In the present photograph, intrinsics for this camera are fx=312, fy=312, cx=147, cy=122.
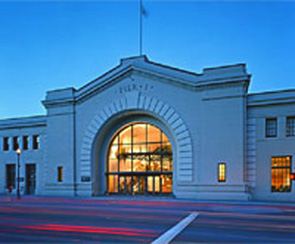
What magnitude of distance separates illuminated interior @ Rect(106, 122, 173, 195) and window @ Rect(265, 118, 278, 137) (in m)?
9.04

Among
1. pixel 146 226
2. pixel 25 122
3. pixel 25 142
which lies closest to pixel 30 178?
pixel 25 142

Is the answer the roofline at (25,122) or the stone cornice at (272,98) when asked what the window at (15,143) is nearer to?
the roofline at (25,122)

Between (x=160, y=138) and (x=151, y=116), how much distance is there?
2.35m

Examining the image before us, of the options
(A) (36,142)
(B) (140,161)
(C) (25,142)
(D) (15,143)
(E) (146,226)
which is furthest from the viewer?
(D) (15,143)

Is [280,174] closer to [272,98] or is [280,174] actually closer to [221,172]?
[221,172]

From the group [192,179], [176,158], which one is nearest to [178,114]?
[176,158]

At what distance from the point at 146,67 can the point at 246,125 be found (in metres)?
10.7

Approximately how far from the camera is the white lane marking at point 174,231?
11406 mm

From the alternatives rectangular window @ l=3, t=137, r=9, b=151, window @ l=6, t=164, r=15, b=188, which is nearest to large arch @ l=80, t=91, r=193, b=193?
window @ l=6, t=164, r=15, b=188

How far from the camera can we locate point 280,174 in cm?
2533

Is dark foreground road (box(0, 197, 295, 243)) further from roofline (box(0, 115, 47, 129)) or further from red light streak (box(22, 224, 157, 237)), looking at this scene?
roofline (box(0, 115, 47, 129))

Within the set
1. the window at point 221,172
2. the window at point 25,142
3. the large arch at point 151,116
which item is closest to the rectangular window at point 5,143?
the window at point 25,142

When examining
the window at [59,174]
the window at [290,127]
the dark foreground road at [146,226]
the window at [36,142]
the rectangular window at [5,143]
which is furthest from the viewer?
the rectangular window at [5,143]

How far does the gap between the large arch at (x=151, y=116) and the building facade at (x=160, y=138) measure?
92mm
